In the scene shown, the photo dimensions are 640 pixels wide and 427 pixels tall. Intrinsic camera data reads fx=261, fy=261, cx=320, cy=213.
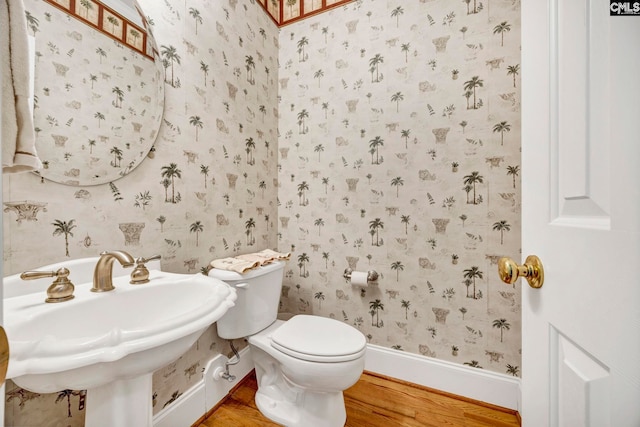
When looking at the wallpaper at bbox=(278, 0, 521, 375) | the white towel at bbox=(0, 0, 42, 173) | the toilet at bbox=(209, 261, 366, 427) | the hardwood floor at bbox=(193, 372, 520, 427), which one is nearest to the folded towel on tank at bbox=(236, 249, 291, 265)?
the toilet at bbox=(209, 261, 366, 427)

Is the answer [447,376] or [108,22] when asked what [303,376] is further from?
[108,22]

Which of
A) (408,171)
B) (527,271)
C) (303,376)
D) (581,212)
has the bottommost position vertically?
(303,376)

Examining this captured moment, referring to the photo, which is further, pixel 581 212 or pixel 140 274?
pixel 140 274

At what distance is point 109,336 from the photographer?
1.78 ft

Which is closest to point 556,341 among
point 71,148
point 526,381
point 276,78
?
point 526,381

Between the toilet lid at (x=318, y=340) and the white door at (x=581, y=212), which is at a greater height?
the white door at (x=581, y=212)

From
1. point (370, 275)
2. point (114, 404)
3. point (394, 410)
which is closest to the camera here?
point (114, 404)

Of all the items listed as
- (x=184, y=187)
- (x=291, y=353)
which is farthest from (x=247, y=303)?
(x=184, y=187)

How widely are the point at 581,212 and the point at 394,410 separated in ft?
4.44

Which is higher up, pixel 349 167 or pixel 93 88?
pixel 93 88

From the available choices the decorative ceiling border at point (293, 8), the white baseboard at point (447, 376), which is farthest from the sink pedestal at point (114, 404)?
the decorative ceiling border at point (293, 8)

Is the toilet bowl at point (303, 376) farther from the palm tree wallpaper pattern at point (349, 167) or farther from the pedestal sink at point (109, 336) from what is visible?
the pedestal sink at point (109, 336)

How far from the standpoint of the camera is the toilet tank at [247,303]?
1.25 meters

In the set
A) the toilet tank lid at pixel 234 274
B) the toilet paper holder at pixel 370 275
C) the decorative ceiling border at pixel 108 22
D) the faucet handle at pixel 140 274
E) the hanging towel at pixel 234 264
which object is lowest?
the toilet paper holder at pixel 370 275
